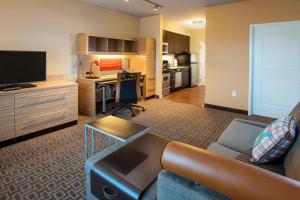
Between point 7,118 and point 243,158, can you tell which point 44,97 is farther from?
point 243,158

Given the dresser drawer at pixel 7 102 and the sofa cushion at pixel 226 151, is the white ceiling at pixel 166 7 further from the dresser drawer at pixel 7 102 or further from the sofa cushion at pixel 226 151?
the sofa cushion at pixel 226 151

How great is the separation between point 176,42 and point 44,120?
5.53 metres

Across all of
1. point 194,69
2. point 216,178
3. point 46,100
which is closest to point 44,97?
point 46,100

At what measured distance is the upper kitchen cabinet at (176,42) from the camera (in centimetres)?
686

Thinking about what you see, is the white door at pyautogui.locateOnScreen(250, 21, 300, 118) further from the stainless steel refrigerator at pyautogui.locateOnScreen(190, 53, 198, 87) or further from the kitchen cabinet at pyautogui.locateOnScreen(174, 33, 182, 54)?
the stainless steel refrigerator at pyautogui.locateOnScreen(190, 53, 198, 87)

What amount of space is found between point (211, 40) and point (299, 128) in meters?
3.74

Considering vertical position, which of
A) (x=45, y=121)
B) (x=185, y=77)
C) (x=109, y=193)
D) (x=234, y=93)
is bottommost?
(x=109, y=193)

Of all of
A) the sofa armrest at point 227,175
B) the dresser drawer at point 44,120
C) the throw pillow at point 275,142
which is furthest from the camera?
the dresser drawer at point 44,120

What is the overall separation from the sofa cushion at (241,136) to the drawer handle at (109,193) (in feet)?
3.73

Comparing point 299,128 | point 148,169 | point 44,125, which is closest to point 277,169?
point 299,128

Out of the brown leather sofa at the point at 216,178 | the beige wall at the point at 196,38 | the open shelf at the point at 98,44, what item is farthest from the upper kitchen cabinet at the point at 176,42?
the brown leather sofa at the point at 216,178

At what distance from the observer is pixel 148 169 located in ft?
5.20

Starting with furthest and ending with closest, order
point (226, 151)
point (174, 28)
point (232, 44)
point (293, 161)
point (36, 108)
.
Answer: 1. point (174, 28)
2. point (232, 44)
3. point (36, 108)
4. point (226, 151)
5. point (293, 161)

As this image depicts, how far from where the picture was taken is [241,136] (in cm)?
211
